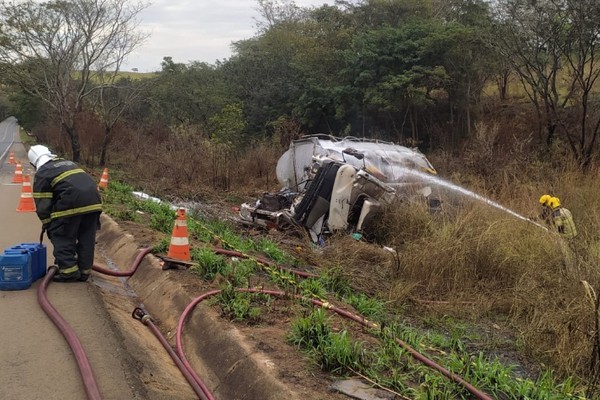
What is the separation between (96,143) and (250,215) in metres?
16.6

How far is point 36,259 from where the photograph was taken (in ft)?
19.3

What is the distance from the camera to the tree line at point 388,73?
1727cm

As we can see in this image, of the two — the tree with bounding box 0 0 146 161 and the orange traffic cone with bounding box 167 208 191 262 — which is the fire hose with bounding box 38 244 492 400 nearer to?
the orange traffic cone with bounding box 167 208 191 262

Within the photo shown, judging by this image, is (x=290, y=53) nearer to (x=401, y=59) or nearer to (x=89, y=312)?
(x=401, y=59)

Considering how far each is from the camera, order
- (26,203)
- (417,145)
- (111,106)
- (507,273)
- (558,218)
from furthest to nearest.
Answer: (111,106)
(417,145)
(26,203)
(558,218)
(507,273)

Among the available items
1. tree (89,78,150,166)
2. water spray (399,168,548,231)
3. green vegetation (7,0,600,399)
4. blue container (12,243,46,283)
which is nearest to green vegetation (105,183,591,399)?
green vegetation (7,0,600,399)

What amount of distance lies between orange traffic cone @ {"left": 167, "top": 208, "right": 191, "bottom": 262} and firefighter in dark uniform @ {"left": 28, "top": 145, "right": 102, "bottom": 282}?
934 millimetres

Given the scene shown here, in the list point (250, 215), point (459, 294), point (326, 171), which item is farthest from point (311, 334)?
point (250, 215)

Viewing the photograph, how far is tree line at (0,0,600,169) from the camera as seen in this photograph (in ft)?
56.6

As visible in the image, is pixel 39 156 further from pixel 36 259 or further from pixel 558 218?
pixel 558 218

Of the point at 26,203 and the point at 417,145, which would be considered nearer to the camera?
the point at 26,203

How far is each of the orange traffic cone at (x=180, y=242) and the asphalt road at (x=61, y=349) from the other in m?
0.85

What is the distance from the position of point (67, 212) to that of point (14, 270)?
784 mm

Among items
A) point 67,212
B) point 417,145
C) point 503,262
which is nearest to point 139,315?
point 67,212
